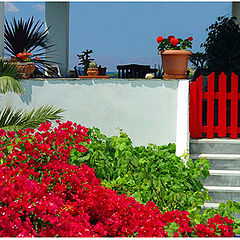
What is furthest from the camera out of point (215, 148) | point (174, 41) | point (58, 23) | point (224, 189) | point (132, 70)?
point (58, 23)

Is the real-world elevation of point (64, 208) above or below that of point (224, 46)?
below

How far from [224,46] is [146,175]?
4.66m

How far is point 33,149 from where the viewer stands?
319 cm

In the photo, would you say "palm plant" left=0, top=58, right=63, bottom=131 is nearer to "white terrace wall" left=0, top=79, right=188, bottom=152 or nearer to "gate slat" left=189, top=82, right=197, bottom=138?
"white terrace wall" left=0, top=79, right=188, bottom=152

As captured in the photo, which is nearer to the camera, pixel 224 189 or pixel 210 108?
pixel 224 189

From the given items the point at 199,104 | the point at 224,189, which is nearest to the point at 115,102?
the point at 199,104

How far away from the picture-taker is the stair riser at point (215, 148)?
5309 mm

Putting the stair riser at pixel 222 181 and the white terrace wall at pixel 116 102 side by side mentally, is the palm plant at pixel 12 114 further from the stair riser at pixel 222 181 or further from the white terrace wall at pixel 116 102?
the stair riser at pixel 222 181

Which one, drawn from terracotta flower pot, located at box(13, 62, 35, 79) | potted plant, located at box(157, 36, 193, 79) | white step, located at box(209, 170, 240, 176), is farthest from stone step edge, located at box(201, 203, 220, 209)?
terracotta flower pot, located at box(13, 62, 35, 79)

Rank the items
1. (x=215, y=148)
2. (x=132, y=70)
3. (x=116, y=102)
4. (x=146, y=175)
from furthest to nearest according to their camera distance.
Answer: (x=132, y=70)
(x=116, y=102)
(x=215, y=148)
(x=146, y=175)

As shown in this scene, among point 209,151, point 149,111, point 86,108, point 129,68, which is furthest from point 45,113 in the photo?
point 129,68

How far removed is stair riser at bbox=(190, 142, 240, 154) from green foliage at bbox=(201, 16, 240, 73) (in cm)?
303

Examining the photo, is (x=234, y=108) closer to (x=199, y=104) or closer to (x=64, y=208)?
(x=199, y=104)

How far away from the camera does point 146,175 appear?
4.21 m
